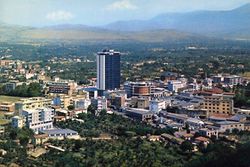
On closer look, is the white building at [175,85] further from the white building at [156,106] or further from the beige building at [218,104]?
the beige building at [218,104]

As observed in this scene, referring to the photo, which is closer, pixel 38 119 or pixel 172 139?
pixel 172 139

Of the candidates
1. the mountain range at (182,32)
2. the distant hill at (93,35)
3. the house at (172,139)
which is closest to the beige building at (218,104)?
the house at (172,139)

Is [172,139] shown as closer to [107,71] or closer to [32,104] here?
[32,104]

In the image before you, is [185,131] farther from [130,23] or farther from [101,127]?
[130,23]

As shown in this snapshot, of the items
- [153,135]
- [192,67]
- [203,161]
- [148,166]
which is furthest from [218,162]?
[192,67]

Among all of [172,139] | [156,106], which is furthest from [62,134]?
[156,106]
